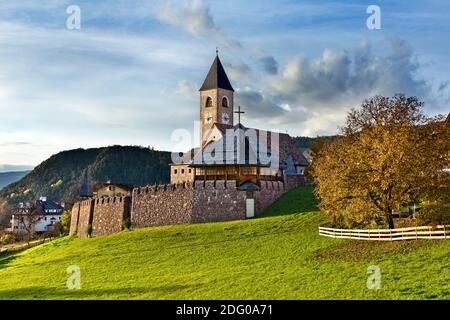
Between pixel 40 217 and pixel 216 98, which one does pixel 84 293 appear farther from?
pixel 40 217

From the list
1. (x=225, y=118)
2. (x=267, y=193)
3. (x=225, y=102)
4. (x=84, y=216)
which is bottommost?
(x=84, y=216)

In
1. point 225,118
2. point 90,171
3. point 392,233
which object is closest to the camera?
point 392,233

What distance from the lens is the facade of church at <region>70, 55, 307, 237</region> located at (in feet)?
154

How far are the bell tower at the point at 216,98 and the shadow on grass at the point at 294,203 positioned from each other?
94.3 feet

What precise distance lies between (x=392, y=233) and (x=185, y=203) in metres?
21.9

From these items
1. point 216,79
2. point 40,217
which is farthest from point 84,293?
point 40,217

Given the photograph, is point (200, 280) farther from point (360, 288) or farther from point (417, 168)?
point (417, 168)

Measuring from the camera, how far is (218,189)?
4712cm

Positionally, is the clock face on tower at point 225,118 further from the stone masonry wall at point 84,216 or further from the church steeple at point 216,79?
the stone masonry wall at point 84,216

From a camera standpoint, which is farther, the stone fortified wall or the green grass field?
the stone fortified wall

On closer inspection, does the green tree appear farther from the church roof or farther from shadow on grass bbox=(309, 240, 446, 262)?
shadow on grass bbox=(309, 240, 446, 262)

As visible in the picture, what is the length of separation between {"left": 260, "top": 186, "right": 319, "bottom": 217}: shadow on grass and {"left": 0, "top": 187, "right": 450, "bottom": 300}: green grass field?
1.02 feet

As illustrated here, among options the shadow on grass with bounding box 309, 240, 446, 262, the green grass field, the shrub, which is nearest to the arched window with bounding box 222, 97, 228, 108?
the shrub

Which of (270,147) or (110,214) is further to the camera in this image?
(270,147)
